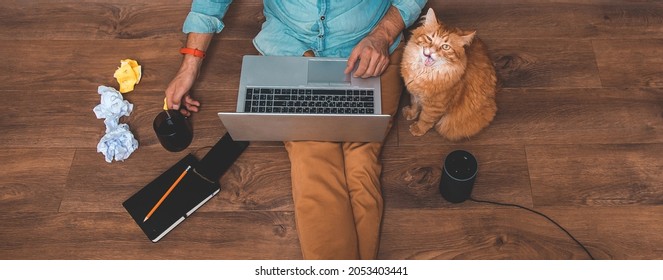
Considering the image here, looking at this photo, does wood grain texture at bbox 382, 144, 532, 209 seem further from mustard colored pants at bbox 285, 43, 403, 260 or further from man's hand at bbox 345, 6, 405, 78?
man's hand at bbox 345, 6, 405, 78

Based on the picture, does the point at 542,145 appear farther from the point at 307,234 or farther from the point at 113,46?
the point at 113,46

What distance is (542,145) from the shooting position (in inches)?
62.0

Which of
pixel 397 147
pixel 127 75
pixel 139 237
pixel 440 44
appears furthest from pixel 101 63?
pixel 440 44

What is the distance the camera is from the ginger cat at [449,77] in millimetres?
1243

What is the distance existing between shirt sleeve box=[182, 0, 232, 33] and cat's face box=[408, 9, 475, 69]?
62cm

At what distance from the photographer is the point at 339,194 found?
1342 mm

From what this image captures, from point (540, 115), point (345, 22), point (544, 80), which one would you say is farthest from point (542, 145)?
point (345, 22)

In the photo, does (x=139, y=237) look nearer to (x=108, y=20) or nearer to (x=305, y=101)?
(x=305, y=101)

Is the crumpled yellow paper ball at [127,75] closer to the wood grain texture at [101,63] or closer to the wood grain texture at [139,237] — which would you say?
the wood grain texture at [101,63]

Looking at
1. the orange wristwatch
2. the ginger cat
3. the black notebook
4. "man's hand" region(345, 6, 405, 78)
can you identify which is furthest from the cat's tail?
the orange wristwatch

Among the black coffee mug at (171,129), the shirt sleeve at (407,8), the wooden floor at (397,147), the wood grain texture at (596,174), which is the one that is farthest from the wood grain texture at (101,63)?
the wood grain texture at (596,174)

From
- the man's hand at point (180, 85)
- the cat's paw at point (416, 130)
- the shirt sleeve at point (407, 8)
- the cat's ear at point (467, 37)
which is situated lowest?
the cat's paw at point (416, 130)

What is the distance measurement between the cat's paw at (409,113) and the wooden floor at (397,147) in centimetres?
3
